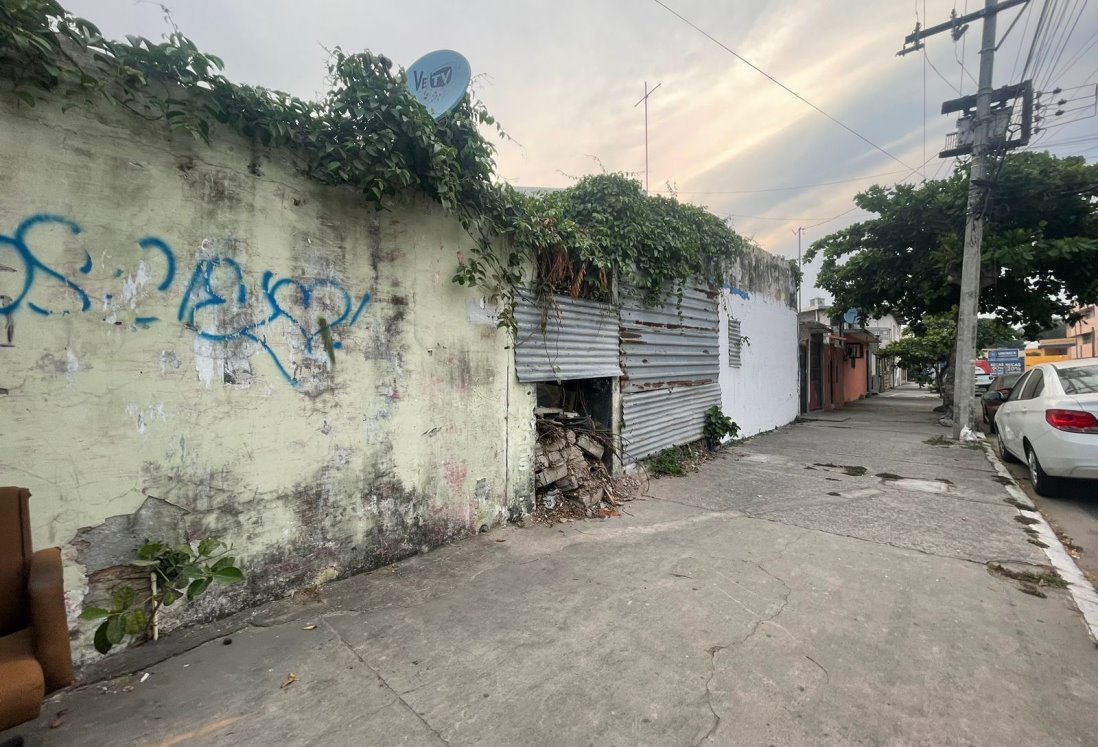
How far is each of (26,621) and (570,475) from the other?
4.03 m

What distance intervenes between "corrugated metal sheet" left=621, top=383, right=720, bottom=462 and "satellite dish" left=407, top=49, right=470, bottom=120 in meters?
3.81

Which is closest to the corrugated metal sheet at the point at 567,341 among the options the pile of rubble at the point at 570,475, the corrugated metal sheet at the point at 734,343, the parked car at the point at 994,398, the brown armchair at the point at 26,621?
the pile of rubble at the point at 570,475

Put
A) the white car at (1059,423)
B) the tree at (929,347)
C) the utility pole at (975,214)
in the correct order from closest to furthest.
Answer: the white car at (1059,423) < the utility pole at (975,214) < the tree at (929,347)

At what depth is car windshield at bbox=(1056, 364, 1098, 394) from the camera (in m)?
4.84

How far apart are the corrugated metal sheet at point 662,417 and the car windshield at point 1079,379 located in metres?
4.08

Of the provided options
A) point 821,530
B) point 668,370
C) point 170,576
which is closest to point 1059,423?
point 821,530

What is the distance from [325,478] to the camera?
3260mm

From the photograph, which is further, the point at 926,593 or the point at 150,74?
the point at 926,593

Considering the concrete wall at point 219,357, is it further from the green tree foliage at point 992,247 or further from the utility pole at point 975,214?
the green tree foliage at point 992,247

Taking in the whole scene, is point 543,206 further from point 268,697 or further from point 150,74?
point 268,697

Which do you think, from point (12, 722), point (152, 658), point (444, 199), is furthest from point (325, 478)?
point (444, 199)

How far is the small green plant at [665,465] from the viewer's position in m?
6.49

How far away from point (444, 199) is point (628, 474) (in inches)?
158

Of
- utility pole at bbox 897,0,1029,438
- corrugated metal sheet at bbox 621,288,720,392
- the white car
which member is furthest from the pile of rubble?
utility pole at bbox 897,0,1029,438
